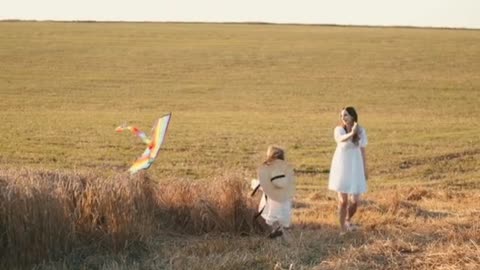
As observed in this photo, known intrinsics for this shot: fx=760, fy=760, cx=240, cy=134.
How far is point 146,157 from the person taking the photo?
319 inches

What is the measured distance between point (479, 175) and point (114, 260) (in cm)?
1156

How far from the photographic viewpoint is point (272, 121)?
26.9 meters

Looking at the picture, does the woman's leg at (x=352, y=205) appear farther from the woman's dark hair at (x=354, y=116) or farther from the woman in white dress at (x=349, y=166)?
the woman's dark hair at (x=354, y=116)

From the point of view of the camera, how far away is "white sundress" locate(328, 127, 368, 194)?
7914 mm

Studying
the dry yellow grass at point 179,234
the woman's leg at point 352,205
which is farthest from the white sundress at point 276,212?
the woman's leg at point 352,205

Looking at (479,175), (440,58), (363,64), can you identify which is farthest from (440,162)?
→ (440,58)

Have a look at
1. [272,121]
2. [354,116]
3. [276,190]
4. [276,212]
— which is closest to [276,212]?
[276,212]

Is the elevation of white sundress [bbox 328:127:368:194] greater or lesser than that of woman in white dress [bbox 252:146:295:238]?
greater

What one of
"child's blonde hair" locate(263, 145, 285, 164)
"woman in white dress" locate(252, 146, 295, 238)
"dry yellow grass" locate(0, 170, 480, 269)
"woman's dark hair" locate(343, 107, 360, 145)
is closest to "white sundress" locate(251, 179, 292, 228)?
"woman in white dress" locate(252, 146, 295, 238)

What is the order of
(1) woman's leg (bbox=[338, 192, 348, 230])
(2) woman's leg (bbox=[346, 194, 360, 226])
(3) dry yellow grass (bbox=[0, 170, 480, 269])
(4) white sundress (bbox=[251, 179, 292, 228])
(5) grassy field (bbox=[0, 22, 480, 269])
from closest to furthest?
(3) dry yellow grass (bbox=[0, 170, 480, 269]), (5) grassy field (bbox=[0, 22, 480, 269]), (4) white sundress (bbox=[251, 179, 292, 228]), (1) woman's leg (bbox=[338, 192, 348, 230]), (2) woman's leg (bbox=[346, 194, 360, 226])

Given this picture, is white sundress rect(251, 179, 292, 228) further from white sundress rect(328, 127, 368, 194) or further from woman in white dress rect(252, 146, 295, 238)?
white sundress rect(328, 127, 368, 194)

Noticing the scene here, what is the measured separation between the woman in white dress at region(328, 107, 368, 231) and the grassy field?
0.28 m

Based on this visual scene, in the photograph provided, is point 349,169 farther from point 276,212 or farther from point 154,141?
point 154,141

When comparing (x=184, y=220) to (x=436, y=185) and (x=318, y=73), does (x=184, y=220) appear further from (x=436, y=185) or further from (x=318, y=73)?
(x=318, y=73)
